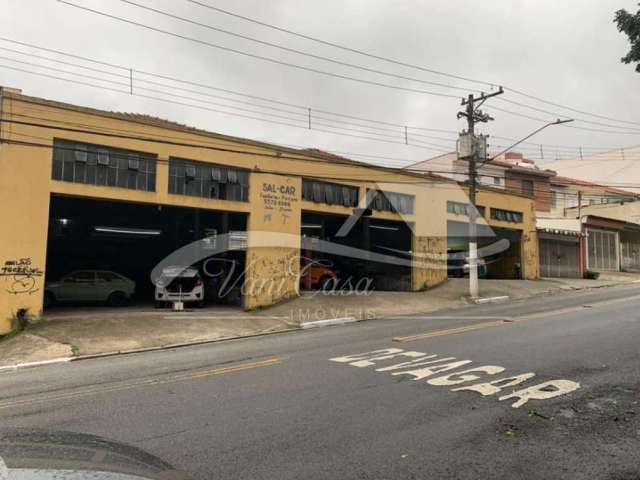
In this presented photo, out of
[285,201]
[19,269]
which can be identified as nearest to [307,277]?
[285,201]

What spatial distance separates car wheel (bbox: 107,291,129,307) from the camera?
20308 mm

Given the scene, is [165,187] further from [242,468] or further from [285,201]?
[242,468]

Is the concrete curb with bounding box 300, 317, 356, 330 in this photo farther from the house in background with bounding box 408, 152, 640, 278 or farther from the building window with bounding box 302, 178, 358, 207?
the house in background with bounding box 408, 152, 640, 278

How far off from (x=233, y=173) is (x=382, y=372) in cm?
1178

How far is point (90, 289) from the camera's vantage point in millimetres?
19781

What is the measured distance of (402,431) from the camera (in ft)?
17.4

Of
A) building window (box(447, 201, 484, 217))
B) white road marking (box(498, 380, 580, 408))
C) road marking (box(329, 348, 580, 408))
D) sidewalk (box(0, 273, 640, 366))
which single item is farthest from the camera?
Answer: building window (box(447, 201, 484, 217))

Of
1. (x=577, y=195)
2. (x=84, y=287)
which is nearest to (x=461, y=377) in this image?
(x=84, y=287)

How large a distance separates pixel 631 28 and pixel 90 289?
19516 millimetres

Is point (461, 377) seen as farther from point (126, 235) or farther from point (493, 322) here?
point (126, 235)

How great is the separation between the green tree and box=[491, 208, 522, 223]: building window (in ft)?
73.7

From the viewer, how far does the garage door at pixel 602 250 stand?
119 ft

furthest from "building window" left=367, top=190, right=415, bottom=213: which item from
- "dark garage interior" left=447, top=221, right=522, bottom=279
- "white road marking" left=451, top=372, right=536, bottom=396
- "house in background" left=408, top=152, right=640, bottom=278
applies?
"white road marking" left=451, top=372, right=536, bottom=396

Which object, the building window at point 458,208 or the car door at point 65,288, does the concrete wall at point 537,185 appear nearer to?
the building window at point 458,208
